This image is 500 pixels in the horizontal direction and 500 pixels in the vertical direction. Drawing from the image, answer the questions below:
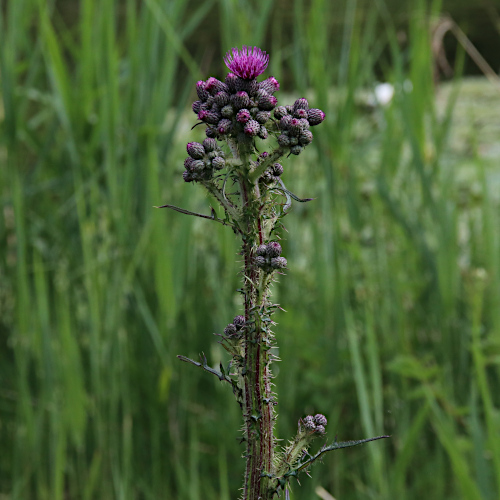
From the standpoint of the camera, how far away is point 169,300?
245 cm

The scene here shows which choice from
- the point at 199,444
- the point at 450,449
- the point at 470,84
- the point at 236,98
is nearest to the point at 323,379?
the point at 199,444

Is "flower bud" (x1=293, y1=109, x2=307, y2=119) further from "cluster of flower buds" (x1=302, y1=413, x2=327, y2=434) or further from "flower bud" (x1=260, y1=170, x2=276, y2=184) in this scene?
"cluster of flower buds" (x1=302, y1=413, x2=327, y2=434)

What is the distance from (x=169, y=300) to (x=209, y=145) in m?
1.77

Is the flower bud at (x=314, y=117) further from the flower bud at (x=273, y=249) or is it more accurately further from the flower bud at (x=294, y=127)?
the flower bud at (x=273, y=249)

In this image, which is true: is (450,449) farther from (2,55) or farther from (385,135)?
(2,55)

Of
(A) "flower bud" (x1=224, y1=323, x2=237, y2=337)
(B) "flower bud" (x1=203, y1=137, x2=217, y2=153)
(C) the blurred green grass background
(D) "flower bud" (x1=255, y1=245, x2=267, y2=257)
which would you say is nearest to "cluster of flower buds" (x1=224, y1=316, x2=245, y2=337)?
(A) "flower bud" (x1=224, y1=323, x2=237, y2=337)

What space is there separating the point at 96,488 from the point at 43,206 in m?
1.39

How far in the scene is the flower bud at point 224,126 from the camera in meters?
0.71

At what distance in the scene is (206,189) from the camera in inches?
29.9

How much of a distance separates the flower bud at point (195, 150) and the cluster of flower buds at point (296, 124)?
0.09m

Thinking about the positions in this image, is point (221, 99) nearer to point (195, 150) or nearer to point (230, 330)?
point (195, 150)

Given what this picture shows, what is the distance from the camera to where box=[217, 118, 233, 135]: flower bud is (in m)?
0.71

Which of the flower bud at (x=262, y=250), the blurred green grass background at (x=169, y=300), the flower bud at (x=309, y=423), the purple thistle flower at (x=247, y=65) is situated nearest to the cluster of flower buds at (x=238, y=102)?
the purple thistle flower at (x=247, y=65)

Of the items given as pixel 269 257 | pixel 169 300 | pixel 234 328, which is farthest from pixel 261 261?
pixel 169 300
